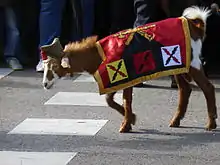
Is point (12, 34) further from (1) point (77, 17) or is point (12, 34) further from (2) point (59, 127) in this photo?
(2) point (59, 127)

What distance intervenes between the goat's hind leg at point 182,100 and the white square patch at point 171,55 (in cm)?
43

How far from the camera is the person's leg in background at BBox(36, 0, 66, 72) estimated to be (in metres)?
9.63

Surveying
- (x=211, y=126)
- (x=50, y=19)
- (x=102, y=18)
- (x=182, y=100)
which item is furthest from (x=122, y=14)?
(x=211, y=126)

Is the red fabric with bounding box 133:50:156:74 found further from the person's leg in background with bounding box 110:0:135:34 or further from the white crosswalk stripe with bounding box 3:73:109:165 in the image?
the person's leg in background with bounding box 110:0:135:34

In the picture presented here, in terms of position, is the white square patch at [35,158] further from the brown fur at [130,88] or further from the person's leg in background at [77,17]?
the person's leg in background at [77,17]

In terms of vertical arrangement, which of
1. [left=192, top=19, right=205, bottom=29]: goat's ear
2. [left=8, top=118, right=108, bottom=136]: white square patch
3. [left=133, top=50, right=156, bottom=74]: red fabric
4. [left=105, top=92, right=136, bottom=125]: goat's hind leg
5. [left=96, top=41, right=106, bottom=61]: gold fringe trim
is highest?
[left=192, top=19, right=205, bottom=29]: goat's ear

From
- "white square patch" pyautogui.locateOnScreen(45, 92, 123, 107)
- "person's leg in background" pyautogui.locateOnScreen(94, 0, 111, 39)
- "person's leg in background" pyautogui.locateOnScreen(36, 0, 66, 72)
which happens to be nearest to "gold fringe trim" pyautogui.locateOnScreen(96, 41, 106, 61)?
"white square patch" pyautogui.locateOnScreen(45, 92, 123, 107)

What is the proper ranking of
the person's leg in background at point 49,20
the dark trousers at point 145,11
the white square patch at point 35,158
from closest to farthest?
the white square patch at point 35,158
the dark trousers at point 145,11
the person's leg in background at point 49,20

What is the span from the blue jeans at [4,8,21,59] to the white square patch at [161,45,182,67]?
3.60 meters

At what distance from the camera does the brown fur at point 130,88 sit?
6902mm

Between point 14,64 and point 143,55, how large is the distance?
3.46 metres

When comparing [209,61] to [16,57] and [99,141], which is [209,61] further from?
[99,141]

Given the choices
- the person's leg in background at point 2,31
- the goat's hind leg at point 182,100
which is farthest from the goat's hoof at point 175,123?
the person's leg in background at point 2,31

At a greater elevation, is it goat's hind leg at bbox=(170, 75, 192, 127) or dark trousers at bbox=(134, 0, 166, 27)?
dark trousers at bbox=(134, 0, 166, 27)
